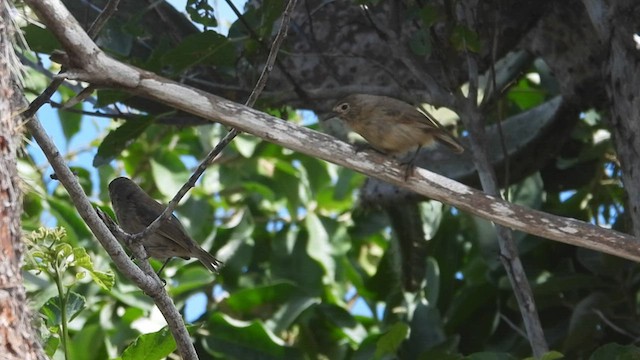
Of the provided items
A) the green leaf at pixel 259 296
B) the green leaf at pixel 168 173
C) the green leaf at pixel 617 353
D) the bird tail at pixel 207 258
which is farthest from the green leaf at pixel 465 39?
the green leaf at pixel 168 173

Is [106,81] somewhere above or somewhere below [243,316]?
above

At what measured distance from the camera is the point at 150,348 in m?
4.09

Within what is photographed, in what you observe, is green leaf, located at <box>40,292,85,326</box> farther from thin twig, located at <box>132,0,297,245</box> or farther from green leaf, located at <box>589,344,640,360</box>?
green leaf, located at <box>589,344,640,360</box>

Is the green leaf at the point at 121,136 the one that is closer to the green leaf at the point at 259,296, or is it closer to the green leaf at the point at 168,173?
the green leaf at the point at 259,296

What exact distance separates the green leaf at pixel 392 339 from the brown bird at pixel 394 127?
A: 2.31 feet

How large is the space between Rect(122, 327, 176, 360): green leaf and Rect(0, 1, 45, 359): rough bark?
1.01 metres

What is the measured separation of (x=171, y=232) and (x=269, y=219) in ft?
7.40

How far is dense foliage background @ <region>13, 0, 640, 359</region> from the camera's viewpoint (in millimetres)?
5117

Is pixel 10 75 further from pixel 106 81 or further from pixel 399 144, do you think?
pixel 399 144

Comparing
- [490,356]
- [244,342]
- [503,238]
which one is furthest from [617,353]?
[244,342]

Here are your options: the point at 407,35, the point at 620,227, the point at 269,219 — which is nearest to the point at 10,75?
the point at 407,35

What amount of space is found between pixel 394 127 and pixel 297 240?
2.13m

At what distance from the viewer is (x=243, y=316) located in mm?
6520

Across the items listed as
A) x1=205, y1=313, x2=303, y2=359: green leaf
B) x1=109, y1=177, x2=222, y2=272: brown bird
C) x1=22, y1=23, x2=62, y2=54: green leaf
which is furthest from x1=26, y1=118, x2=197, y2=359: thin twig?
x1=205, y1=313, x2=303, y2=359: green leaf
